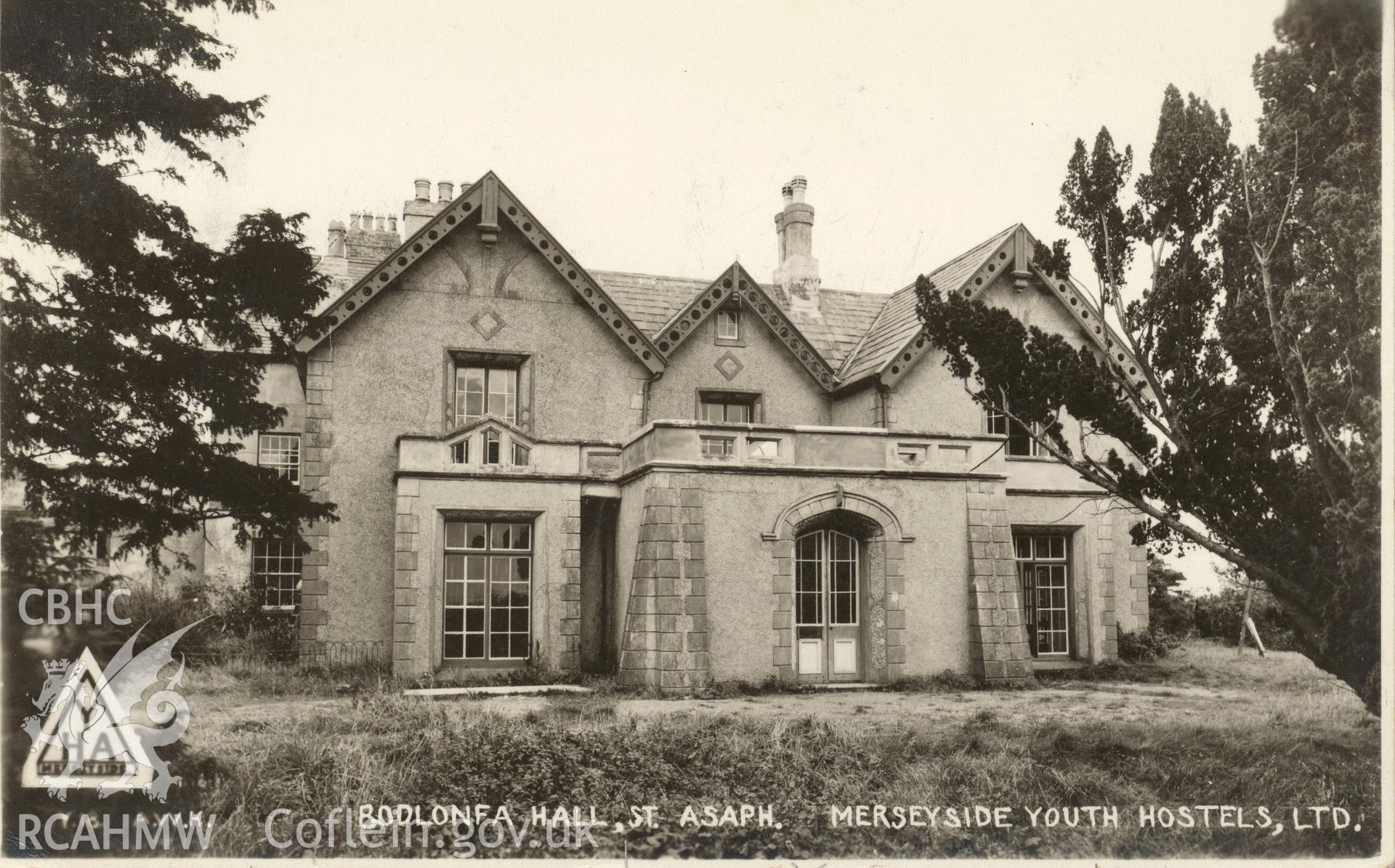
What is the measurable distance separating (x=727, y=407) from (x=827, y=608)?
5.21 metres

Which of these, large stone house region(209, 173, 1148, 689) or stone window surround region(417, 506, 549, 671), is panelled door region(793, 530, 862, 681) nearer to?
large stone house region(209, 173, 1148, 689)

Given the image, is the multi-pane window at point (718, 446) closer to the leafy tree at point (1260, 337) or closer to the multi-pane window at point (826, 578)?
the multi-pane window at point (826, 578)

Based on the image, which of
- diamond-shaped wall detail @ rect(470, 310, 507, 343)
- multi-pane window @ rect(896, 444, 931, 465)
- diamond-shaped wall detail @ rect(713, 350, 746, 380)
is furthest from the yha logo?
diamond-shaped wall detail @ rect(713, 350, 746, 380)

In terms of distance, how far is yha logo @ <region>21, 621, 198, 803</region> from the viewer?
8039mm

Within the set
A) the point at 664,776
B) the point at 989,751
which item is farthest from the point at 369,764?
the point at 989,751

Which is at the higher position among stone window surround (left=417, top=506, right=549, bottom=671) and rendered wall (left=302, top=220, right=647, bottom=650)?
rendered wall (left=302, top=220, right=647, bottom=650)

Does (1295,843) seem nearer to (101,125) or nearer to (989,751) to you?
(989,751)

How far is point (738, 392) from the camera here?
19.4m

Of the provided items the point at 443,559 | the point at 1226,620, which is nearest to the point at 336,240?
the point at 443,559

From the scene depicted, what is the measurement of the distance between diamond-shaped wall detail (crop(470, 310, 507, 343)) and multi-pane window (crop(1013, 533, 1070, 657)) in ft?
31.1

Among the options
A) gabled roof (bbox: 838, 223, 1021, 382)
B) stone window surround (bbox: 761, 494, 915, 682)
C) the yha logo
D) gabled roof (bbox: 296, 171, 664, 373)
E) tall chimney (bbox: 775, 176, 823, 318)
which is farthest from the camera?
tall chimney (bbox: 775, 176, 823, 318)

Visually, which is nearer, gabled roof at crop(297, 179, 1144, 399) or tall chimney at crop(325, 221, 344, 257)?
gabled roof at crop(297, 179, 1144, 399)

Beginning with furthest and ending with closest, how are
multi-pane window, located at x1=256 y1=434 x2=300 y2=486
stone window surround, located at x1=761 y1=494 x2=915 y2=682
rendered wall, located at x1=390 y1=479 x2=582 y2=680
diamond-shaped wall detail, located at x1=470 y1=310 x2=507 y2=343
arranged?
1. multi-pane window, located at x1=256 y1=434 x2=300 y2=486
2. diamond-shaped wall detail, located at x1=470 y1=310 x2=507 y2=343
3. rendered wall, located at x1=390 y1=479 x2=582 y2=680
4. stone window surround, located at x1=761 y1=494 x2=915 y2=682

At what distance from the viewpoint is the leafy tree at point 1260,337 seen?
359 inches
